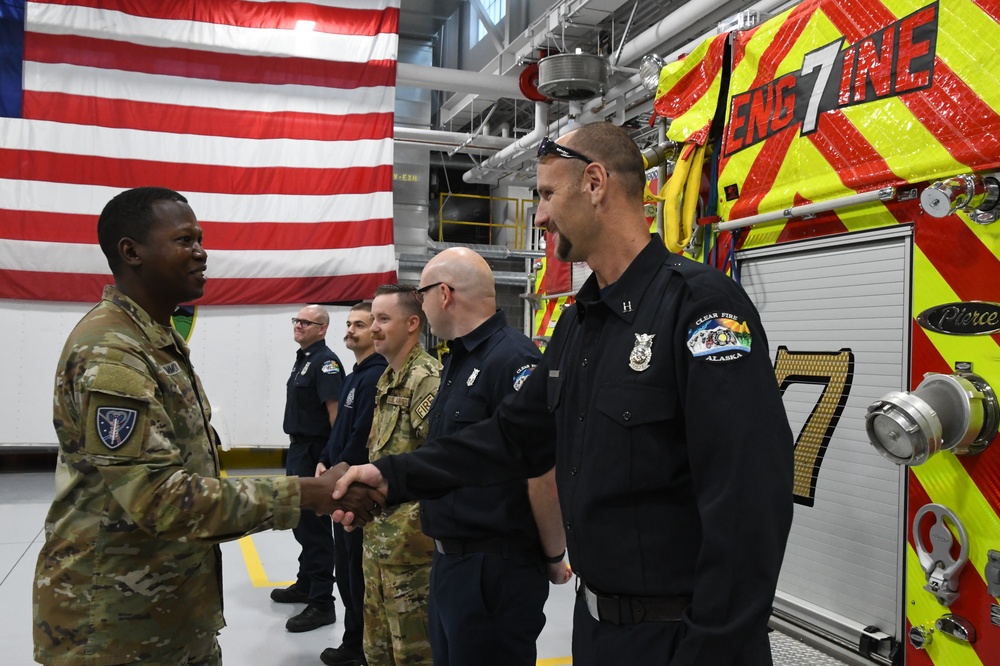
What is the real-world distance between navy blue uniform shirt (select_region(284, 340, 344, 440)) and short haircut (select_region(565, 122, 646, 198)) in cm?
413

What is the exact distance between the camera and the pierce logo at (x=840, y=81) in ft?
7.33

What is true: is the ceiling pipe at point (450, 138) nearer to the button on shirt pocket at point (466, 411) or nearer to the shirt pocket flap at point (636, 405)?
the button on shirt pocket at point (466, 411)

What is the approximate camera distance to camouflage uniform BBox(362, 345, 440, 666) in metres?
3.42

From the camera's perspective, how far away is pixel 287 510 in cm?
220

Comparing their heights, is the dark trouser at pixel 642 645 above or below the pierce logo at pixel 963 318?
below

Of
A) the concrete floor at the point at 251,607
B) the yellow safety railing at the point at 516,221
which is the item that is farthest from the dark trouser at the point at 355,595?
the yellow safety railing at the point at 516,221

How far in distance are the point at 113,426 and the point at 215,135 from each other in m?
8.61

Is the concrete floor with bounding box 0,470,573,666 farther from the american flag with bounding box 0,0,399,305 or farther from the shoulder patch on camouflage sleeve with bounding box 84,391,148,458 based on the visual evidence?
the american flag with bounding box 0,0,399,305

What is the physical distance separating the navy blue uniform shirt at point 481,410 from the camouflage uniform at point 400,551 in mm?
425

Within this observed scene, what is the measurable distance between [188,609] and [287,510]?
0.40 metres

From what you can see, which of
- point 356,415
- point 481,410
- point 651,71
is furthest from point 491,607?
point 651,71

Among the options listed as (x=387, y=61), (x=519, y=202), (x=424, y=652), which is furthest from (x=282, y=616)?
(x=519, y=202)

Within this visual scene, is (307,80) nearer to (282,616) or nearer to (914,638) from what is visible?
(282,616)

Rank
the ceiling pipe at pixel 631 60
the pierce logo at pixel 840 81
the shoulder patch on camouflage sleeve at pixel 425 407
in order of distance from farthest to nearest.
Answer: the ceiling pipe at pixel 631 60 < the shoulder patch on camouflage sleeve at pixel 425 407 < the pierce logo at pixel 840 81
